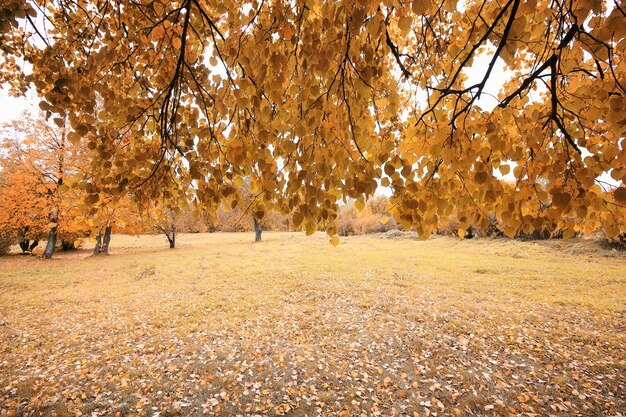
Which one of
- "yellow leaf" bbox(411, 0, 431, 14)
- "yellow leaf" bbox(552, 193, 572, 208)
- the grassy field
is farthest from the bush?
"yellow leaf" bbox(411, 0, 431, 14)

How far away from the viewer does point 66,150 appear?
50.4ft

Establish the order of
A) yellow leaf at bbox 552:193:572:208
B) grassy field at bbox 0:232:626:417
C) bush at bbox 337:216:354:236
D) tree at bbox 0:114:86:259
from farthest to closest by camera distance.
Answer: bush at bbox 337:216:354:236 → tree at bbox 0:114:86:259 → grassy field at bbox 0:232:626:417 → yellow leaf at bbox 552:193:572:208

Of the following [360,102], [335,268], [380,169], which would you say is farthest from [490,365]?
[335,268]

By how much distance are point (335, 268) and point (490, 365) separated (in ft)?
27.6

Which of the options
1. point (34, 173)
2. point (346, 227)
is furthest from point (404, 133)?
point (346, 227)

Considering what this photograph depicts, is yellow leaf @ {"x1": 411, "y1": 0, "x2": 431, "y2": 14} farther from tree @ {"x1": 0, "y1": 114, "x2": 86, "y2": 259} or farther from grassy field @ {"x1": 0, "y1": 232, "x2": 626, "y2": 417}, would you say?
tree @ {"x1": 0, "y1": 114, "x2": 86, "y2": 259}

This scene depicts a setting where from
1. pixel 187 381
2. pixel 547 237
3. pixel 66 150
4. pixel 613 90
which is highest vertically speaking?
pixel 66 150

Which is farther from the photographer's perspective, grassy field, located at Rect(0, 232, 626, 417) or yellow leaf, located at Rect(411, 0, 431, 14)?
grassy field, located at Rect(0, 232, 626, 417)

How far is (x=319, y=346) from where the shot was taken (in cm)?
559

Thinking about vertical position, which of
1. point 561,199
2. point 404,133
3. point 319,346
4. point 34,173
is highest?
point 34,173

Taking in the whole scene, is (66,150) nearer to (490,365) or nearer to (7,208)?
(7,208)

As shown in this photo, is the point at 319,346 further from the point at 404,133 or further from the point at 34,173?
the point at 34,173

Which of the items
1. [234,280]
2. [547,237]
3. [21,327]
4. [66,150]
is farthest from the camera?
[547,237]

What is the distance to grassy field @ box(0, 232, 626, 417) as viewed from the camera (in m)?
3.98
